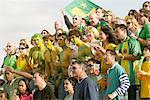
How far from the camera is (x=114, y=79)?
10438mm

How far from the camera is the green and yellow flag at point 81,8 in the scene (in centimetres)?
1636

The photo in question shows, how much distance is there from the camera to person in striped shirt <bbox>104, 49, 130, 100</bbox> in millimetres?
10195

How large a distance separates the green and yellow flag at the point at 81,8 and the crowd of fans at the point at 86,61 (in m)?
1.97

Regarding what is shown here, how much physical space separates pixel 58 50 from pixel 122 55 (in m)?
2.16

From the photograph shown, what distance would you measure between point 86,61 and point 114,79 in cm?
97

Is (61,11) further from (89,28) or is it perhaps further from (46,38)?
(89,28)

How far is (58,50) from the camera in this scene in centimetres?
1270

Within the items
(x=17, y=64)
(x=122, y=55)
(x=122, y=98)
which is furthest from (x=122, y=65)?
(x=17, y=64)

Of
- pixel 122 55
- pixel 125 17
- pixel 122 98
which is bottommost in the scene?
pixel 122 98

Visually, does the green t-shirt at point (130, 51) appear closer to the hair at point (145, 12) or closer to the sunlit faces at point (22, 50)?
the hair at point (145, 12)

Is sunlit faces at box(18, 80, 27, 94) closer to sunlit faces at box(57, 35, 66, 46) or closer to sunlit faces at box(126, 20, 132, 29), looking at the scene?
sunlit faces at box(57, 35, 66, 46)

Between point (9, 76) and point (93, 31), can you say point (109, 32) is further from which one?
point (9, 76)

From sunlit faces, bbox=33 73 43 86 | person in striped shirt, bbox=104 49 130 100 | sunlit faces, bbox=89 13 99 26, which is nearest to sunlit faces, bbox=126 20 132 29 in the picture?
sunlit faces, bbox=89 13 99 26

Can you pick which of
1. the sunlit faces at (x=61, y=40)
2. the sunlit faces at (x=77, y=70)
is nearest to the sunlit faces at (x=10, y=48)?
the sunlit faces at (x=61, y=40)
